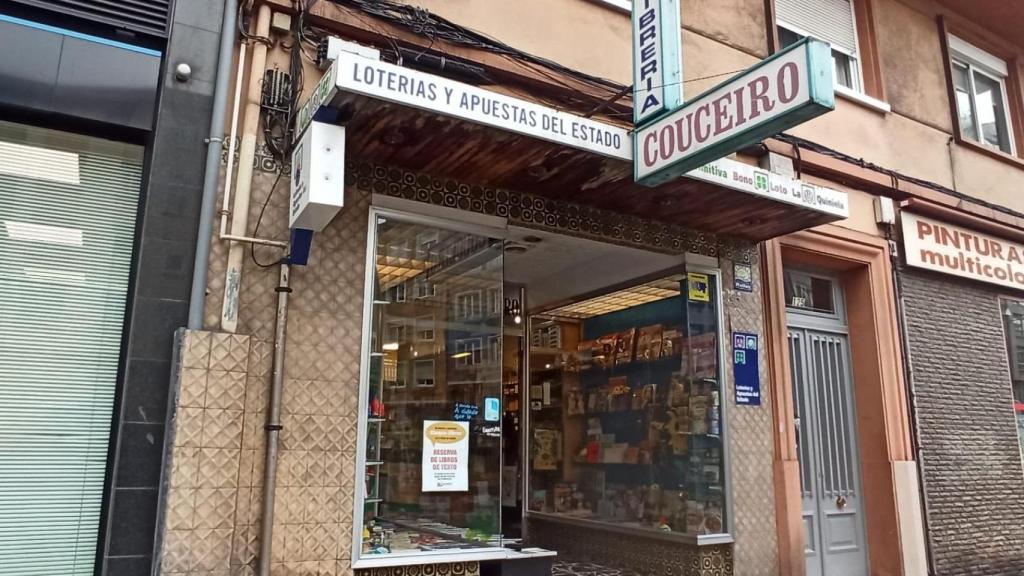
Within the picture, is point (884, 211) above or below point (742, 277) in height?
above

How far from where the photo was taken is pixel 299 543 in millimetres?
4719

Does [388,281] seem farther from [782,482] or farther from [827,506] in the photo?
[827,506]

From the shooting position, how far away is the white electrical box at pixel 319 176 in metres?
4.38

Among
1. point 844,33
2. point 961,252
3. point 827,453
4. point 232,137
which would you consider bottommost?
point 827,453

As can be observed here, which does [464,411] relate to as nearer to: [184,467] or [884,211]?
[184,467]

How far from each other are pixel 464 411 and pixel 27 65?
368 centimetres

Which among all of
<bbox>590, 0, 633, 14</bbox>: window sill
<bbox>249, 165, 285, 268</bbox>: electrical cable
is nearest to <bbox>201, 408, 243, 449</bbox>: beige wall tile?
<bbox>249, 165, 285, 268</bbox>: electrical cable

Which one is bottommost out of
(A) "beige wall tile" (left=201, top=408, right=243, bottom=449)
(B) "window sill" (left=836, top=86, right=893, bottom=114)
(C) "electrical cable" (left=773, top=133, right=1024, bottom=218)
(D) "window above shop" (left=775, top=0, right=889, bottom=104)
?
(A) "beige wall tile" (left=201, top=408, right=243, bottom=449)

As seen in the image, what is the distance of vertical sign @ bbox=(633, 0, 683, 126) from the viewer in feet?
Result: 17.4

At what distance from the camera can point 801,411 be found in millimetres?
7887

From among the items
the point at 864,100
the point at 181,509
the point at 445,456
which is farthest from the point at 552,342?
the point at 181,509

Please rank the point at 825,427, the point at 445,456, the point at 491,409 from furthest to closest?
the point at 825,427 → the point at 491,409 → the point at 445,456

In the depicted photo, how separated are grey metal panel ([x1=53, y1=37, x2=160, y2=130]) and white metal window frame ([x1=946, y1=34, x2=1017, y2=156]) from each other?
9.50m

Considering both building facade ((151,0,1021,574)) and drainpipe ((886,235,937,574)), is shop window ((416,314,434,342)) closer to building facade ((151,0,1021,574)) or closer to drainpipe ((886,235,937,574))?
building facade ((151,0,1021,574))
